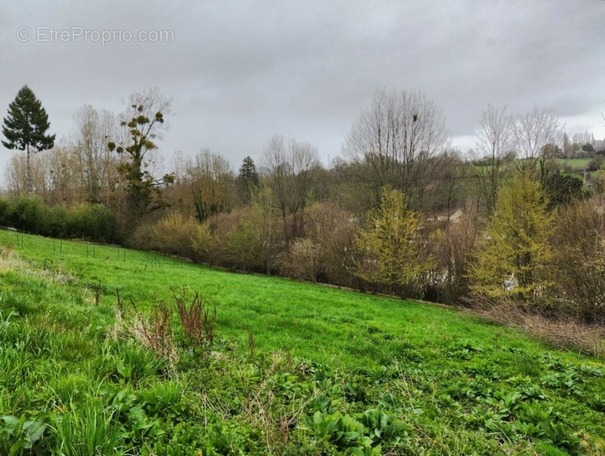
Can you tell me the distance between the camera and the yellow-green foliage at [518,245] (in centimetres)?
1443

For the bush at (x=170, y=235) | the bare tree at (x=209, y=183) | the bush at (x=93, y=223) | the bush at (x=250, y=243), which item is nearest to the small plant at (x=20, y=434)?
the bush at (x=250, y=243)

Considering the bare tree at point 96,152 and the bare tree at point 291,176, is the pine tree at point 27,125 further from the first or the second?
the bare tree at point 291,176

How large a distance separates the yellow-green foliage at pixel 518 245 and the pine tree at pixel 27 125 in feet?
150

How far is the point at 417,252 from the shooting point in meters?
19.3

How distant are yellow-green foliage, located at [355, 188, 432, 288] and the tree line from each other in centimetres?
8

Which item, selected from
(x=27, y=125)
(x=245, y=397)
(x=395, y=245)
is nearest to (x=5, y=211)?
(x=27, y=125)

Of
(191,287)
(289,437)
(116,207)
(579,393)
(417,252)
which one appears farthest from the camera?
(116,207)

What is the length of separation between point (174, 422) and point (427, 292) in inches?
751

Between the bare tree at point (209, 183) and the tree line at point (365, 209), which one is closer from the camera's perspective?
the tree line at point (365, 209)

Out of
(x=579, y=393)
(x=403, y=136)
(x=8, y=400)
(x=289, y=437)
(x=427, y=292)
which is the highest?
(x=403, y=136)

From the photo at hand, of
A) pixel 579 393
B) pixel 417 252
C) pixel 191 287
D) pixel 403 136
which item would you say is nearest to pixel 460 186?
pixel 403 136

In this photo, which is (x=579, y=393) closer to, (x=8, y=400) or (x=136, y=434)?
(x=136, y=434)

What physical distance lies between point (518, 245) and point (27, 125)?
47.5m

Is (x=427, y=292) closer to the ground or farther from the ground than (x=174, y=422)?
closer to the ground
